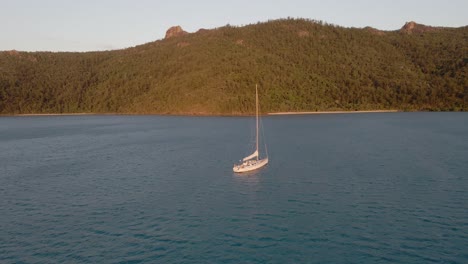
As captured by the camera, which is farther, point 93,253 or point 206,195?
point 206,195

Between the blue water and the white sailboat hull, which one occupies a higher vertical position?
the white sailboat hull

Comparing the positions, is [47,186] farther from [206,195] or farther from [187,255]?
[187,255]

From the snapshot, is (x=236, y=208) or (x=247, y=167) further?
(x=247, y=167)

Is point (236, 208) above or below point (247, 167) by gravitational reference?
below

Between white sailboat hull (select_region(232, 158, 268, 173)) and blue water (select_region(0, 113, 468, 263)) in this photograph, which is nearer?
blue water (select_region(0, 113, 468, 263))

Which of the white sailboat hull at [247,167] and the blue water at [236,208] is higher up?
the white sailboat hull at [247,167]

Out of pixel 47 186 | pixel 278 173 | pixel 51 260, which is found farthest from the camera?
pixel 278 173

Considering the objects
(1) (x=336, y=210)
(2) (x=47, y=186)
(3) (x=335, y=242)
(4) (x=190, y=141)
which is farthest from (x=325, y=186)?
(4) (x=190, y=141)

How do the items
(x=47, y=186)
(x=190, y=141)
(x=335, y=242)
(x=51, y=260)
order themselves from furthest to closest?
(x=190, y=141) → (x=47, y=186) → (x=335, y=242) → (x=51, y=260)
